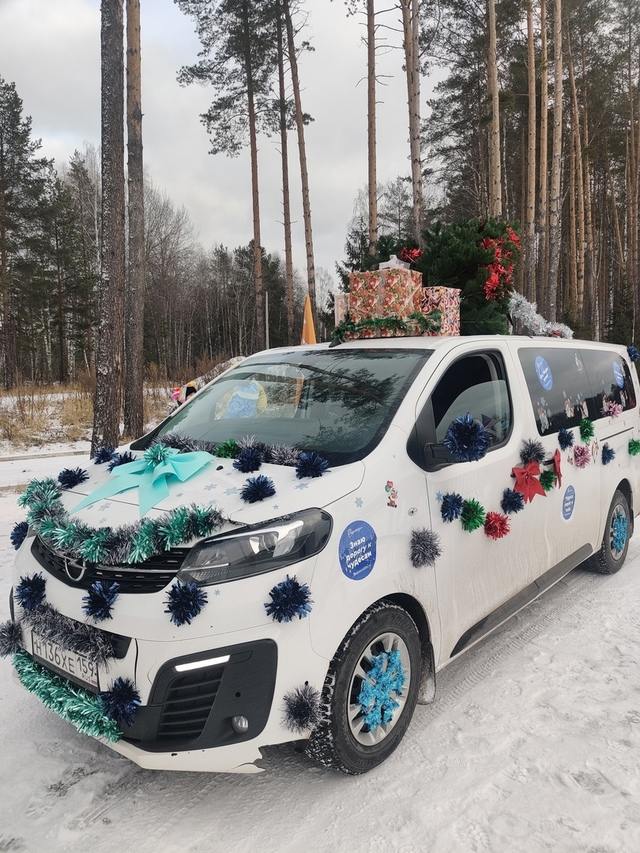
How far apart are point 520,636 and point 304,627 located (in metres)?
2.14

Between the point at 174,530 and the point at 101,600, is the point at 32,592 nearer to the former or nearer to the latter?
the point at 101,600

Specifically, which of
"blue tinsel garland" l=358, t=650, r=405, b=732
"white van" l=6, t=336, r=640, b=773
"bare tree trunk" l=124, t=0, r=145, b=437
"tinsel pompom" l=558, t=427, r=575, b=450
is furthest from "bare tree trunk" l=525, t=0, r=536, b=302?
"blue tinsel garland" l=358, t=650, r=405, b=732

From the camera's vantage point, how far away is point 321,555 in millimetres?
2275

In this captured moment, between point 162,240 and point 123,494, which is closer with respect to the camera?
point 123,494

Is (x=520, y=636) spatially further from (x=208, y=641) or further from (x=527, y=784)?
(x=208, y=641)

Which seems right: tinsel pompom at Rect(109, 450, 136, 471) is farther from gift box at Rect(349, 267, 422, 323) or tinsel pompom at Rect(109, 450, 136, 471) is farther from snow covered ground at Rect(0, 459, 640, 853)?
gift box at Rect(349, 267, 422, 323)

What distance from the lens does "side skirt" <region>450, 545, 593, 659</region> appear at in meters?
3.01

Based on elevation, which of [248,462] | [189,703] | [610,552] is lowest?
[610,552]

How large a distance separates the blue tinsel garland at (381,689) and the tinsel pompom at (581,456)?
2.13 meters

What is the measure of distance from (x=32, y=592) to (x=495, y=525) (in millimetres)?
2160

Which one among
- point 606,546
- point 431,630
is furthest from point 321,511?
point 606,546

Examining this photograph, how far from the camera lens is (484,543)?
10.2 ft

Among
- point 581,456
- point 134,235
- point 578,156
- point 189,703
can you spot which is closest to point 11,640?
point 189,703

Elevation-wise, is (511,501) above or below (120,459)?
below
